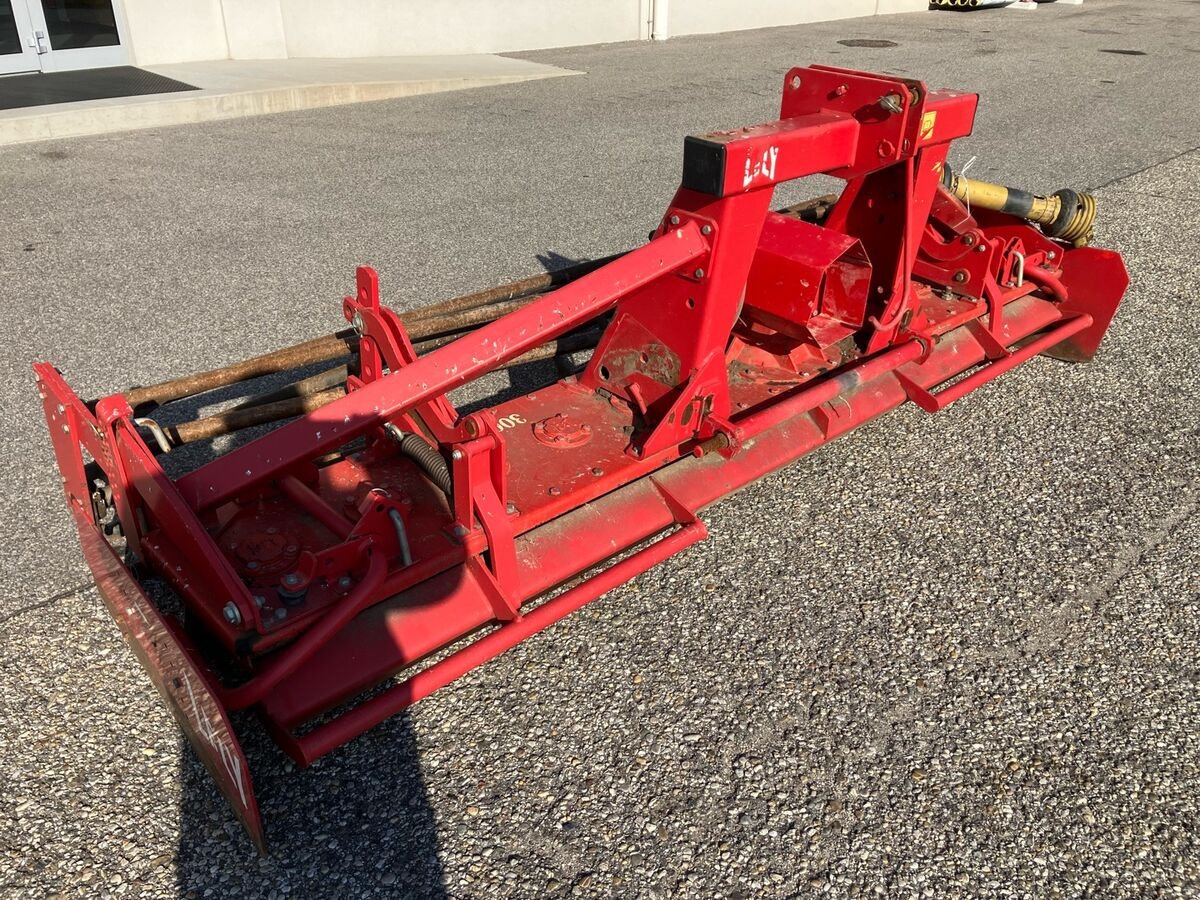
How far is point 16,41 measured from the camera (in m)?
10.5

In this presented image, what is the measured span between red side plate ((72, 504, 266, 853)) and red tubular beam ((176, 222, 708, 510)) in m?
0.30

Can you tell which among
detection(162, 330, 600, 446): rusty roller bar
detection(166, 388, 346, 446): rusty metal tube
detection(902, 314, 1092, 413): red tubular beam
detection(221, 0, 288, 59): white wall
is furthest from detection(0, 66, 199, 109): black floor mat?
detection(902, 314, 1092, 413): red tubular beam

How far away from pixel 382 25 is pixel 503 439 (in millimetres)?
11069

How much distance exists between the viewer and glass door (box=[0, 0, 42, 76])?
10298mm

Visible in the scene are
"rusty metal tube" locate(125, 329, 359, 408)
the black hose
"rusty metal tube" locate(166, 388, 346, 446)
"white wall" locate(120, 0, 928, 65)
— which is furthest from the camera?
"white wall" locate(120, 0, 928, 65)

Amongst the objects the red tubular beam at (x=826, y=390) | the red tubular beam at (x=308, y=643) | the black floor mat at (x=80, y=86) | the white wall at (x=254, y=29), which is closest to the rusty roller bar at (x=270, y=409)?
the red tubular beam at (x=308, y=643)

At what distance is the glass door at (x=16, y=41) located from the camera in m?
10.3

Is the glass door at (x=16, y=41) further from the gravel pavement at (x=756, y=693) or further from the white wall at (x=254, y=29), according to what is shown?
the gravel pavement at (x=756, y=693)

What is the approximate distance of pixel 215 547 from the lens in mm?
2555

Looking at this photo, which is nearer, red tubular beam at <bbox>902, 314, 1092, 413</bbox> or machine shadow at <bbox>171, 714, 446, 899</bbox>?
machine shadow at <bbox>171, 714, 446, 899</bbox>

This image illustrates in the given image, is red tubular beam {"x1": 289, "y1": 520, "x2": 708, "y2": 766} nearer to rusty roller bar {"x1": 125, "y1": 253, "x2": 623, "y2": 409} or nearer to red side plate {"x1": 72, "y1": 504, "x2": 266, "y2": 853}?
red side plate {"x1": 72, "y1": 504, "x2": 266, "y2": 853}

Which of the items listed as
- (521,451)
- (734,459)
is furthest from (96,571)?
(734,459)

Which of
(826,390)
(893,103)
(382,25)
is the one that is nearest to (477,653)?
(826,390)

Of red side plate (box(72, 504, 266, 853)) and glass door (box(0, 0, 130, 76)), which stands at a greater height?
glass door (box(0, 0, 130, 76))
